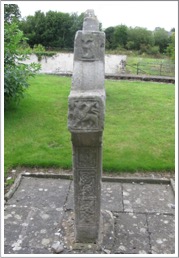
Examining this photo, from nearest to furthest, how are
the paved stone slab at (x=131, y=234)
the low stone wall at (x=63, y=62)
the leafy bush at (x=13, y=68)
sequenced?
1. the paved stone slab at (x=131, y=234)
2. the leafy bush at (x=13, y=68)
3. the low stone wall at (x=63, y=62)

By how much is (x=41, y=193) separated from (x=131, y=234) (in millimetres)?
1609

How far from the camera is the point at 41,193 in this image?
475cm

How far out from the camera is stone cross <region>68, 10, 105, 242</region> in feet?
9.04

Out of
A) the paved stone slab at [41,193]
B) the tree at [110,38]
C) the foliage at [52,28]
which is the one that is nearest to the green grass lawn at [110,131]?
the paved stone slab at [41,193]

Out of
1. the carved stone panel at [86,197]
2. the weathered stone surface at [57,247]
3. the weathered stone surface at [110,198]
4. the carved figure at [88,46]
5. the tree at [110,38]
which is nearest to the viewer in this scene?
the carved figure at [88,46]

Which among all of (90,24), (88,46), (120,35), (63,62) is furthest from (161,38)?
(88,46)

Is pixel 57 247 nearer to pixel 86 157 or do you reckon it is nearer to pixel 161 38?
pixel 86 157

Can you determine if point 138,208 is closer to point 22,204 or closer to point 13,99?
point 22,204

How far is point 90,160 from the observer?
3.13 meters

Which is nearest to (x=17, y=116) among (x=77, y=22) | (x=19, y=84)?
(x=19, y=84)

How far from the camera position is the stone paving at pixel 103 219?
11.7ft

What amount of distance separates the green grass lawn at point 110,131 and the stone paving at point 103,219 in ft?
2.23

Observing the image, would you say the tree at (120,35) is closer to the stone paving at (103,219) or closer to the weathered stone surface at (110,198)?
the weathered stone surface at (110,198)

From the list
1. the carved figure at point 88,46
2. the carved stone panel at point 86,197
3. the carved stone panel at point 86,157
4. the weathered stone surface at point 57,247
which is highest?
the carved figure at point 88,46
